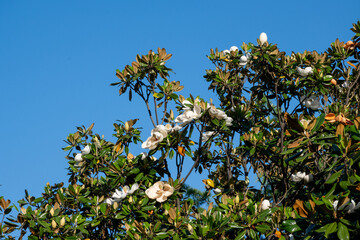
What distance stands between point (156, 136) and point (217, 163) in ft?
7.20

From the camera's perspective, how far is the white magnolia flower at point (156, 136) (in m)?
4.79

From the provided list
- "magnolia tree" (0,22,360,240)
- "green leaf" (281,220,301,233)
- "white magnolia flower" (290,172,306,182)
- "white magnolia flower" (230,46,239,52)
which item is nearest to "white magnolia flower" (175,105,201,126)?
"magnolia tree" (0,22,360,240)

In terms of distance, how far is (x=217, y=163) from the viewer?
678cm

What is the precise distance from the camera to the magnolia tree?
3.83 m

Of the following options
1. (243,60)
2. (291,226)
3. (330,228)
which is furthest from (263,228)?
(243,60)

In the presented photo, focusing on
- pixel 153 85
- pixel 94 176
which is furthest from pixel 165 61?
pixel 94 176

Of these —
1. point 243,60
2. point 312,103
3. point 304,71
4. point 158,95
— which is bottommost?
point 312,103

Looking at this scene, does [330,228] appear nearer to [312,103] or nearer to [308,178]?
[308,178]

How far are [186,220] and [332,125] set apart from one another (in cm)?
189

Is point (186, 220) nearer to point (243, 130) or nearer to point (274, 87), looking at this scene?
point (243, 130)

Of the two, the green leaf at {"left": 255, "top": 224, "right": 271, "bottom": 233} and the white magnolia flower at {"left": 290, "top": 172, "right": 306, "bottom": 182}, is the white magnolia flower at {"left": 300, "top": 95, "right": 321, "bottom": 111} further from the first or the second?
the green leaf at {"left": 255, "top": 224, "right": 271, "bottom": 233}

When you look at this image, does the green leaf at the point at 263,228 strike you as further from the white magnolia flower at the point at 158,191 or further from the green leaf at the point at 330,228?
the green leaf at the point at 330,228

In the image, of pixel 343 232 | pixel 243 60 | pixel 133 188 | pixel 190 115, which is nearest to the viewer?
pixel 343 232

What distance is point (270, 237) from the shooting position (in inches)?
178
